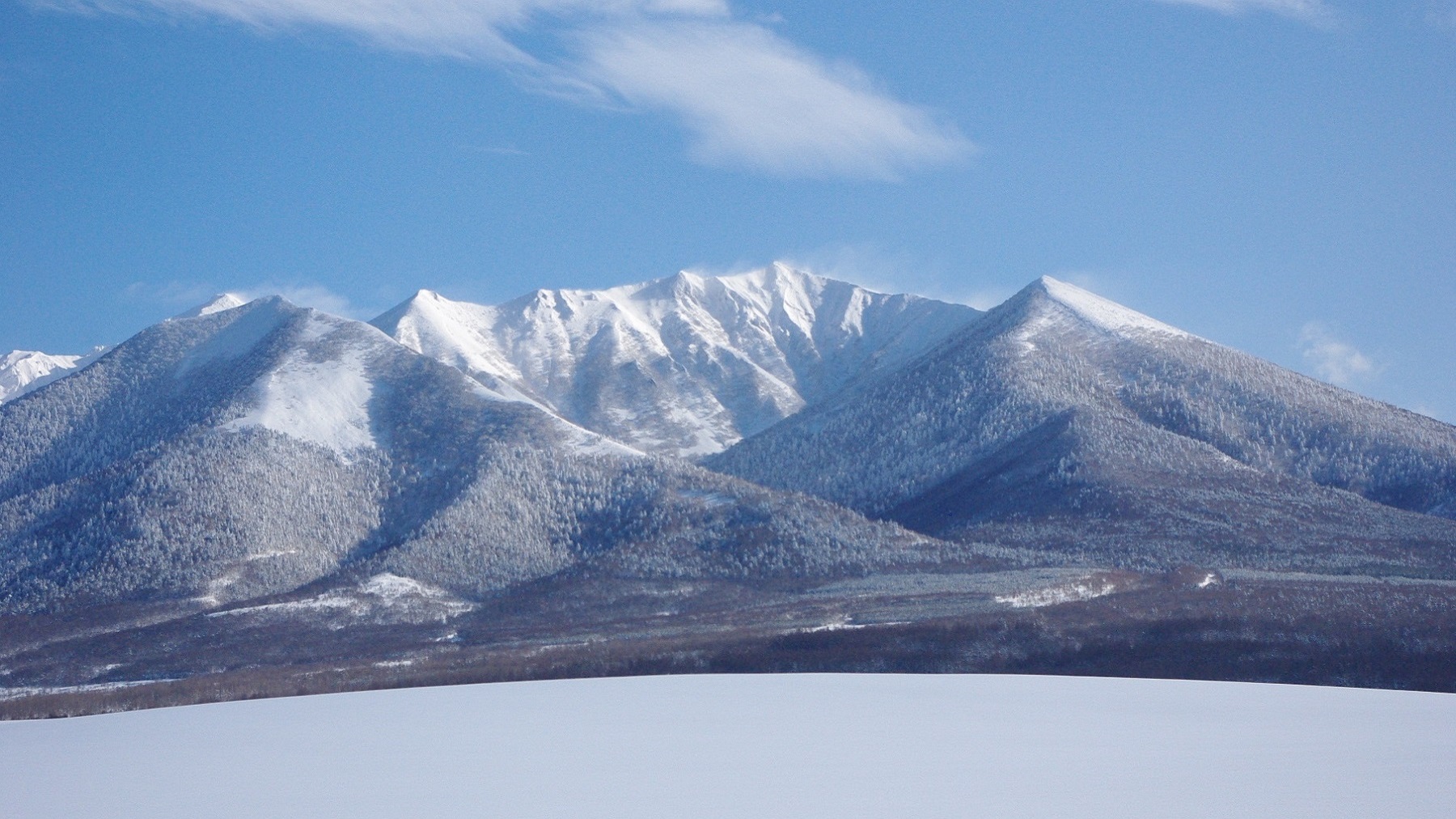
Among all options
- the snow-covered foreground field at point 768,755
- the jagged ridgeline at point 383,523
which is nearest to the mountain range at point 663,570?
the jagged ridgeline at point 383,523

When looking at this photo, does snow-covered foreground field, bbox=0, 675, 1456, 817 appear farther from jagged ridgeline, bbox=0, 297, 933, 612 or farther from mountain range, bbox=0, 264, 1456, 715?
jagged ridgeline, bbox=0, 297, 933, 612

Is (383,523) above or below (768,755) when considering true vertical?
above

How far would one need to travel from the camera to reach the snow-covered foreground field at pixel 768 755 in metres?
23.4

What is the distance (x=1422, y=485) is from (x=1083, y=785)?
623 ft

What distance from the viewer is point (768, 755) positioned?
2809 centimetres

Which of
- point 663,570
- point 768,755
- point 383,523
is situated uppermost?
point 383,523

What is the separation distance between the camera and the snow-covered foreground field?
922 inches

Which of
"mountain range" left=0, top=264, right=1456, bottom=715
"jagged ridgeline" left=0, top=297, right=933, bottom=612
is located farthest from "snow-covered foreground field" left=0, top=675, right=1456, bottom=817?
"jagged ridgeline" left=0, top=297, right=933, bottom=612

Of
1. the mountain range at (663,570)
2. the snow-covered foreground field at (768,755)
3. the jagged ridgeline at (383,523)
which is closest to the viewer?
the snow-covered foreground field at (768,755)

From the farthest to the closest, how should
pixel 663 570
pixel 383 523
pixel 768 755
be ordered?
pixel 383 523 → pixel 663 570 → pixel 768 755

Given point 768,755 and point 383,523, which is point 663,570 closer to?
point 383,523

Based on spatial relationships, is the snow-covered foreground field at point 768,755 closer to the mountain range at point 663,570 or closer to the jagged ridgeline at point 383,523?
the mountain range at point 663,570

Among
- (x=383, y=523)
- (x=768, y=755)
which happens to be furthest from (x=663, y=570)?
(x=768, y=755)

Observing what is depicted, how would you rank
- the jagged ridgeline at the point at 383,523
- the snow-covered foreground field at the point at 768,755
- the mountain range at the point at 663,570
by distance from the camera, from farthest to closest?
the jagged ridgeline at the point at 383,523 → the mountain range at the point at 663,570 → the snow-covered foreground field at the point at 768,755
